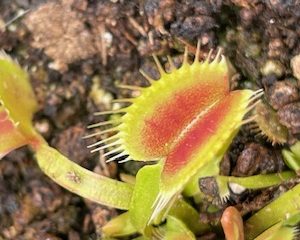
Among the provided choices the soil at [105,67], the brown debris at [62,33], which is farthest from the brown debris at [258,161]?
the brown debris at [62,33]

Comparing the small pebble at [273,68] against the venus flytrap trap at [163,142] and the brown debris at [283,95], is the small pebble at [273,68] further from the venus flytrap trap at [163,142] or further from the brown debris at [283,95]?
the venus flytrap trap at [163,142]

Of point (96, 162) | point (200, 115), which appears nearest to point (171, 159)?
point (200, 115)

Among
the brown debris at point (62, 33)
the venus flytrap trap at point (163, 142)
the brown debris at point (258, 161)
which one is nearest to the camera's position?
the venus flytrap trap at point (163, 142)

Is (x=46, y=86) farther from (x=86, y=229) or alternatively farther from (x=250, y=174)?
(x=250, y=174)

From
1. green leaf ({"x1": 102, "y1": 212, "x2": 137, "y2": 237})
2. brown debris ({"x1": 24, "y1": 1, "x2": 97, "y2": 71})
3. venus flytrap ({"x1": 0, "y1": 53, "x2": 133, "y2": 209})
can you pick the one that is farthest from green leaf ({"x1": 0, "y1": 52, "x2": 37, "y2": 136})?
green leaf ({"x1": 102, "y1": 212, "x2": 137, "y2": 237})

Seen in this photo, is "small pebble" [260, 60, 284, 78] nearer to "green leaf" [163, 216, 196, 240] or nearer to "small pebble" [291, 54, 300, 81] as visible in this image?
"small pebble" [291, 54, 300, 81]

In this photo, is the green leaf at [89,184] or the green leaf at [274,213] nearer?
the green leaf at [274,213]
